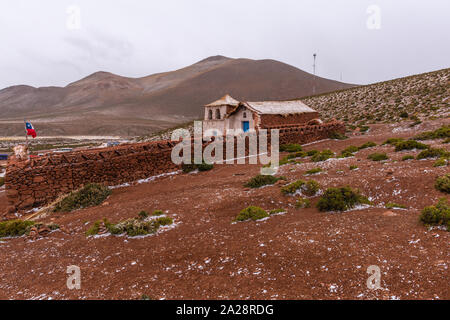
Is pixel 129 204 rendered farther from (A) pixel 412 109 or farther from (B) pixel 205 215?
(A) pixel 412 109

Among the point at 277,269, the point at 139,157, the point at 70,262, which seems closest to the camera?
the point at 277,269

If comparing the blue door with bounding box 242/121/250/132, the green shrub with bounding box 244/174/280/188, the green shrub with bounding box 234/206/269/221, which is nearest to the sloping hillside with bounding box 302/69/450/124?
the blue door with bounding box 242/121/250/132

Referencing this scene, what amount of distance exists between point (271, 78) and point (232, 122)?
573 ft

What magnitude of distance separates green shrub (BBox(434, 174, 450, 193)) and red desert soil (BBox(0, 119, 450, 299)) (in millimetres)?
194

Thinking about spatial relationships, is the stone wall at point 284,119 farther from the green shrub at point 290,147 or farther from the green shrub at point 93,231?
the green shrub at point 93,231

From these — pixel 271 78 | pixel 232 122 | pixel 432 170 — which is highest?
pixel 271 78

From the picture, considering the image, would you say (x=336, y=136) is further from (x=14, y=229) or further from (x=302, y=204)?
(x=14, y=229)

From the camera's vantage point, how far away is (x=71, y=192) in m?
13.4

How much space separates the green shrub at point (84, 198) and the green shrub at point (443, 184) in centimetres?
1381

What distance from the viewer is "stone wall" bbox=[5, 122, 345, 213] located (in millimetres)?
12828

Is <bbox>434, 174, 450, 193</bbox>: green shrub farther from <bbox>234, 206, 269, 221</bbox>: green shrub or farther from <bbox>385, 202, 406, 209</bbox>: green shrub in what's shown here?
<bbox>234, 206, 269, 221</bbox>: green shrub
